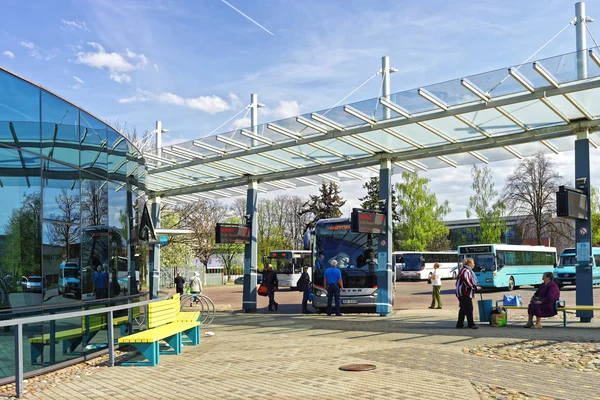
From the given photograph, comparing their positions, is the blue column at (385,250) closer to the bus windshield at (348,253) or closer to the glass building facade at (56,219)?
the bus windshield at (348,253)

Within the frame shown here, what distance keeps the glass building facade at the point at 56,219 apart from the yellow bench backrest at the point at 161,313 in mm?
821

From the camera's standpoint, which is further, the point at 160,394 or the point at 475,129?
the point at 475,129

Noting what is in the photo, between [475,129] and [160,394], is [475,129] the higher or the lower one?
the higher one

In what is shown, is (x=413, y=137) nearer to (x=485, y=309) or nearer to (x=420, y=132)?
(x=420, y=132)

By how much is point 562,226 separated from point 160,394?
55.6m

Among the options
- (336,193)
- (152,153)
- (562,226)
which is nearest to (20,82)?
(152,153)

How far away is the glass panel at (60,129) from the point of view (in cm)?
915

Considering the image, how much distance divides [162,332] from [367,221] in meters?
8.19

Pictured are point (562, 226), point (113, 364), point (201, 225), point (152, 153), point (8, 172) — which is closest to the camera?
point (8, 172)

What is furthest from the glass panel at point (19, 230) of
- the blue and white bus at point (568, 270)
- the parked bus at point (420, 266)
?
the parked bus at point (420, 266)

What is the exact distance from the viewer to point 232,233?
2042 cm

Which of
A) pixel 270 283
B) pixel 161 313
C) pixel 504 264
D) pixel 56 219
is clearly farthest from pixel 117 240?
pixel 504 264

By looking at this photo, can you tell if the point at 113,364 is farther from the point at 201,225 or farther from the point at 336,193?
the point at 336,193

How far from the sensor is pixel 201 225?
5216 cm
